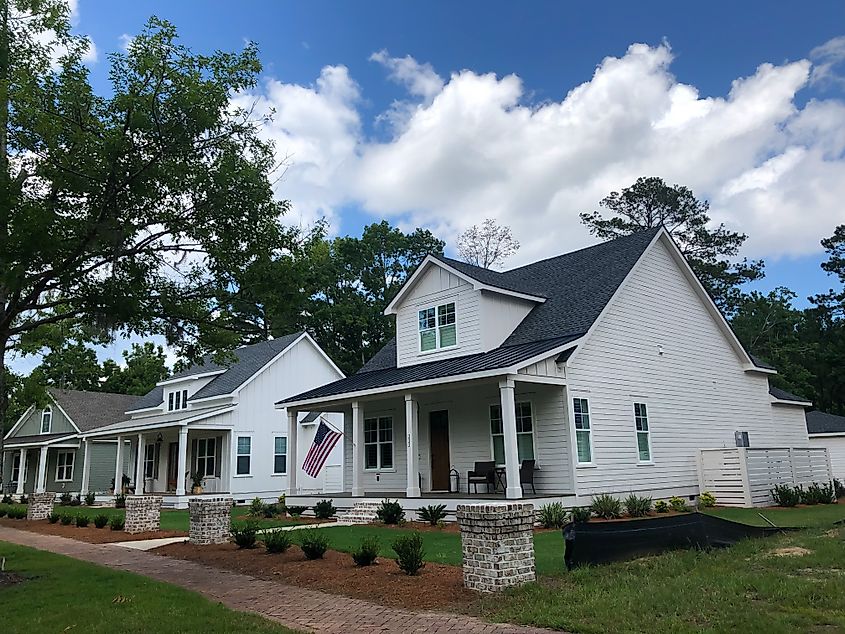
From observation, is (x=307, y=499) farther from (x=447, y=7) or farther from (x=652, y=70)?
(x=652, y=70)

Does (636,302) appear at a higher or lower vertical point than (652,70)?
lower

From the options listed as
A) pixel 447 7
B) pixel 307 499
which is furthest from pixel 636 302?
pixel 307 499

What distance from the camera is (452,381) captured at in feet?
50.3

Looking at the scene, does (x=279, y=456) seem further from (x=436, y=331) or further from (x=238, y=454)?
(x=436, y=331)

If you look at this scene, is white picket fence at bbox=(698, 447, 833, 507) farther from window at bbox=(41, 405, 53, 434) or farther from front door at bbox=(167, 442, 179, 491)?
window at bbox=(41, 405, 53, 434)

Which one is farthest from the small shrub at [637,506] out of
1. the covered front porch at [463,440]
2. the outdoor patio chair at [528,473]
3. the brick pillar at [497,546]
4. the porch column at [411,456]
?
the brick pillar at [497,546]

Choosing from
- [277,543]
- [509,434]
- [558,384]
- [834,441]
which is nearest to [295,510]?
[509,434]

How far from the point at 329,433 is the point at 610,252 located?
9.97 metres

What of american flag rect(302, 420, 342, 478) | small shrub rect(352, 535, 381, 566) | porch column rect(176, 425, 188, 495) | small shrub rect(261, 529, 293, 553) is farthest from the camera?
porch column rect(176, 425, 188, 495)

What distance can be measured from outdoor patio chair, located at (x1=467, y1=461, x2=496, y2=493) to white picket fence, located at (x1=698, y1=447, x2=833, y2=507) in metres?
6.20

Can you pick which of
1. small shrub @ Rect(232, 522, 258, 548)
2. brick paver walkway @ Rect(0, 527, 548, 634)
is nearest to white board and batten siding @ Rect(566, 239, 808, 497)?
small shrub @ Rect(232, 522, 258, 548)

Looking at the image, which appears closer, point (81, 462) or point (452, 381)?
point (452, 381)

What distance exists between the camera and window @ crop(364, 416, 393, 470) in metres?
20.3

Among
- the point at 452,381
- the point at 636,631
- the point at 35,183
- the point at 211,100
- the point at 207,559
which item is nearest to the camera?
the point at 636,631
